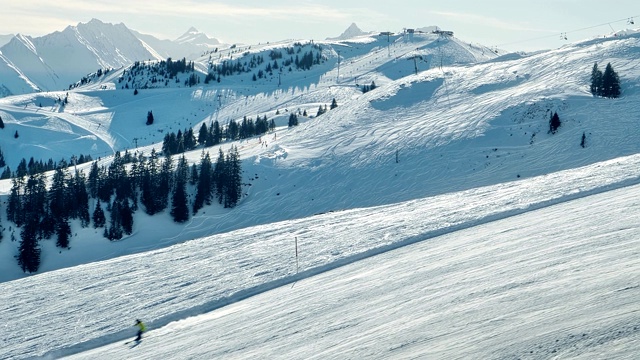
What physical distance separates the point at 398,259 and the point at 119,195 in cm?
4861

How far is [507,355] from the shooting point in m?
13.6

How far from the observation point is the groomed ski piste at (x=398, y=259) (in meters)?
16.0

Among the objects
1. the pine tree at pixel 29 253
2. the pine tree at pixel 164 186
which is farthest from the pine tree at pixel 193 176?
Answer: the pine tree at pixel 29 253

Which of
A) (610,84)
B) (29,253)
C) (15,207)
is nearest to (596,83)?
(610,84)

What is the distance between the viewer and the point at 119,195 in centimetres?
6550

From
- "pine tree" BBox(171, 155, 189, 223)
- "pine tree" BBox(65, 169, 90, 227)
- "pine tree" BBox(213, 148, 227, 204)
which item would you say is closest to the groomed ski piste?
"pine tree" BBox(171, 155, 189, 223)

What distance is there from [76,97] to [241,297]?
555ft

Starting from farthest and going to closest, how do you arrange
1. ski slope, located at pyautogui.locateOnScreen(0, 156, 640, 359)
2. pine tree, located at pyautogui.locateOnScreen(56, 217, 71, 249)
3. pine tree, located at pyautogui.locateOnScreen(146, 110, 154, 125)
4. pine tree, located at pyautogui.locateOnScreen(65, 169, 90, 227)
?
pine tree, located at pyautogui.locateOnScreen(146, 110, 154, 125)
pine tree, located at pyautogui.locateOnScreen(65, 169, 90, 227)
pine tree, located at pyautogui.locateOnScreen(56, 217, 71, 249)
ski slope, located at pyautogui.locateOnScreen(0, 156, 640, 359)

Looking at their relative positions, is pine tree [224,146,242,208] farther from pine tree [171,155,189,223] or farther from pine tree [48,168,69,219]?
pine tree [48,168,69,219]

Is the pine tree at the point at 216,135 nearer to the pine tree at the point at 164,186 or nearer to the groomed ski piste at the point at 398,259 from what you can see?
the groomed ski piste at the point at 398,259

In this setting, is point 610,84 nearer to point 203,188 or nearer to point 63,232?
point 203,188

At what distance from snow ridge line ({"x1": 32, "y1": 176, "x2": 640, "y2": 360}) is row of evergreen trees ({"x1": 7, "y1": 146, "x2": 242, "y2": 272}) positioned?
35.0 metres

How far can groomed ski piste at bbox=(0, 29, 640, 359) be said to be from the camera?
1603cm

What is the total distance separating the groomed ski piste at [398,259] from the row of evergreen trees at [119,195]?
2063 mm
